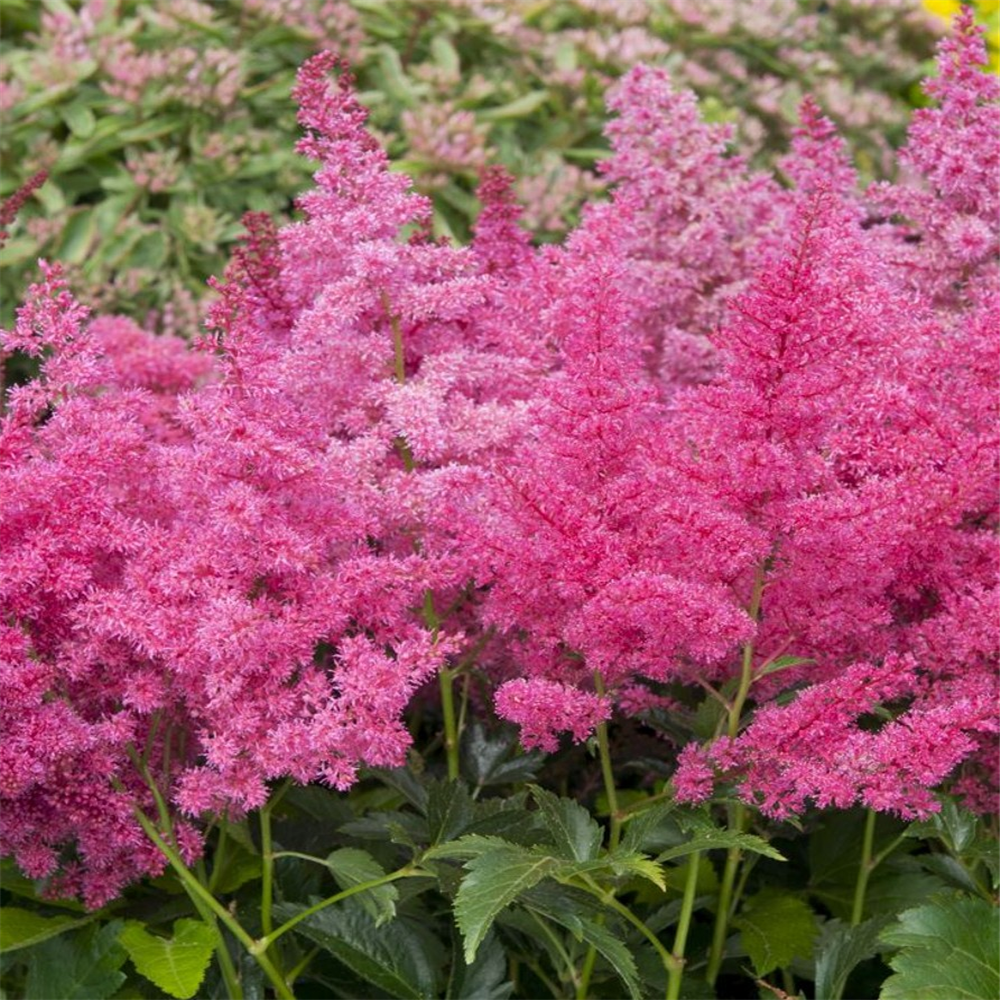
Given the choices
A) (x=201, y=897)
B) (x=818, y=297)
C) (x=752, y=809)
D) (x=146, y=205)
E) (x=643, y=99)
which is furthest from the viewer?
(x=146, y=205)

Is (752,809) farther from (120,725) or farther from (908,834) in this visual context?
(120,725)

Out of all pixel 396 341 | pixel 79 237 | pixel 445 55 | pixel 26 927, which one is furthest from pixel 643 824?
pixel 445 55

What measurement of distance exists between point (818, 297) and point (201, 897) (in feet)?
3.55

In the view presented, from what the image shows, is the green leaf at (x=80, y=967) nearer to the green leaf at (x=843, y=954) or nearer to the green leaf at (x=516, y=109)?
the green leaf at (x=843, y=954)

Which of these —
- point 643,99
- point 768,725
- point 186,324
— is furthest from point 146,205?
point 768,725

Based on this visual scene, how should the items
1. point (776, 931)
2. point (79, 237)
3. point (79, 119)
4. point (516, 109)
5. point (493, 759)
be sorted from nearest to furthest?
1. point (776, 931)
2. point (493, 759)
3. point (79, 237)
4. point (79, 119)
5. point (516, 109)

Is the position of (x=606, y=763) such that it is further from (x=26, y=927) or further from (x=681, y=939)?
(x=26, y=927)

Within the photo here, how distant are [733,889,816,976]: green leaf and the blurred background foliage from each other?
2755 mm

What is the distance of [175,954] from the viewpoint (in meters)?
1.88

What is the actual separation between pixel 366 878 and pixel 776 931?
2.03 feet

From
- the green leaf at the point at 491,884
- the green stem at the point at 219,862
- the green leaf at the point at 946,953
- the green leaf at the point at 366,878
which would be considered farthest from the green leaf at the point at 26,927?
the green leaf at the point at 946,953

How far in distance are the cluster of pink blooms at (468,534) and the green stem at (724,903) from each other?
6.7 inches

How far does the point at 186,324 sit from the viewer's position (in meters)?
4.36

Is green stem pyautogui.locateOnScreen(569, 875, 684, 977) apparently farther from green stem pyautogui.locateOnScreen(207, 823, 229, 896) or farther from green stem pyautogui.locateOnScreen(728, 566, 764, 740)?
green stem pyautogui.locateOnScreen(207, 823, 229, 896)
